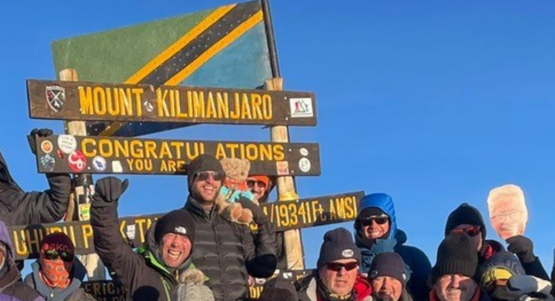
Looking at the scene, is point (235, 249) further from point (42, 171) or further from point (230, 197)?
point (42, 171)

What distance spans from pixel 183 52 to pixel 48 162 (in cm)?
242

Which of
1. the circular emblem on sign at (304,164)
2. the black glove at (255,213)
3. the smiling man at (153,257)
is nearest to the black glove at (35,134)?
the black glove at (255,213)

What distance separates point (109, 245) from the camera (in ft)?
18.9

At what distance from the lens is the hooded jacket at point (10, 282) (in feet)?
17.3

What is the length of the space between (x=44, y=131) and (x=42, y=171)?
33 centimetres

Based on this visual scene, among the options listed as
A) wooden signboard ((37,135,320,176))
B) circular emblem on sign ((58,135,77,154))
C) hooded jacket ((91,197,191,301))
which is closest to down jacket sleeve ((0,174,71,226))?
wooden signboard ((37,135,320,176))

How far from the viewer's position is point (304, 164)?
8.64 metres

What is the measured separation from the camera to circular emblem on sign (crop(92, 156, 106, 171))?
762 cm

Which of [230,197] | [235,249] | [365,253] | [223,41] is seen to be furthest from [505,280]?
[223,41]

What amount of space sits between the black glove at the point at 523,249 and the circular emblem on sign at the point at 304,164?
88.4 inches

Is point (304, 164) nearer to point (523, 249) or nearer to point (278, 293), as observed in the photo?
point (523, 249)

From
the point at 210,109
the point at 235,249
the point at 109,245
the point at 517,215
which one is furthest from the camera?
the point at 210,109

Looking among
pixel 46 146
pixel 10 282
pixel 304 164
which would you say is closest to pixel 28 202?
pixel 46 146

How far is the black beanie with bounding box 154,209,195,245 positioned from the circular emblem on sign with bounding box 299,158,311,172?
2707mm
